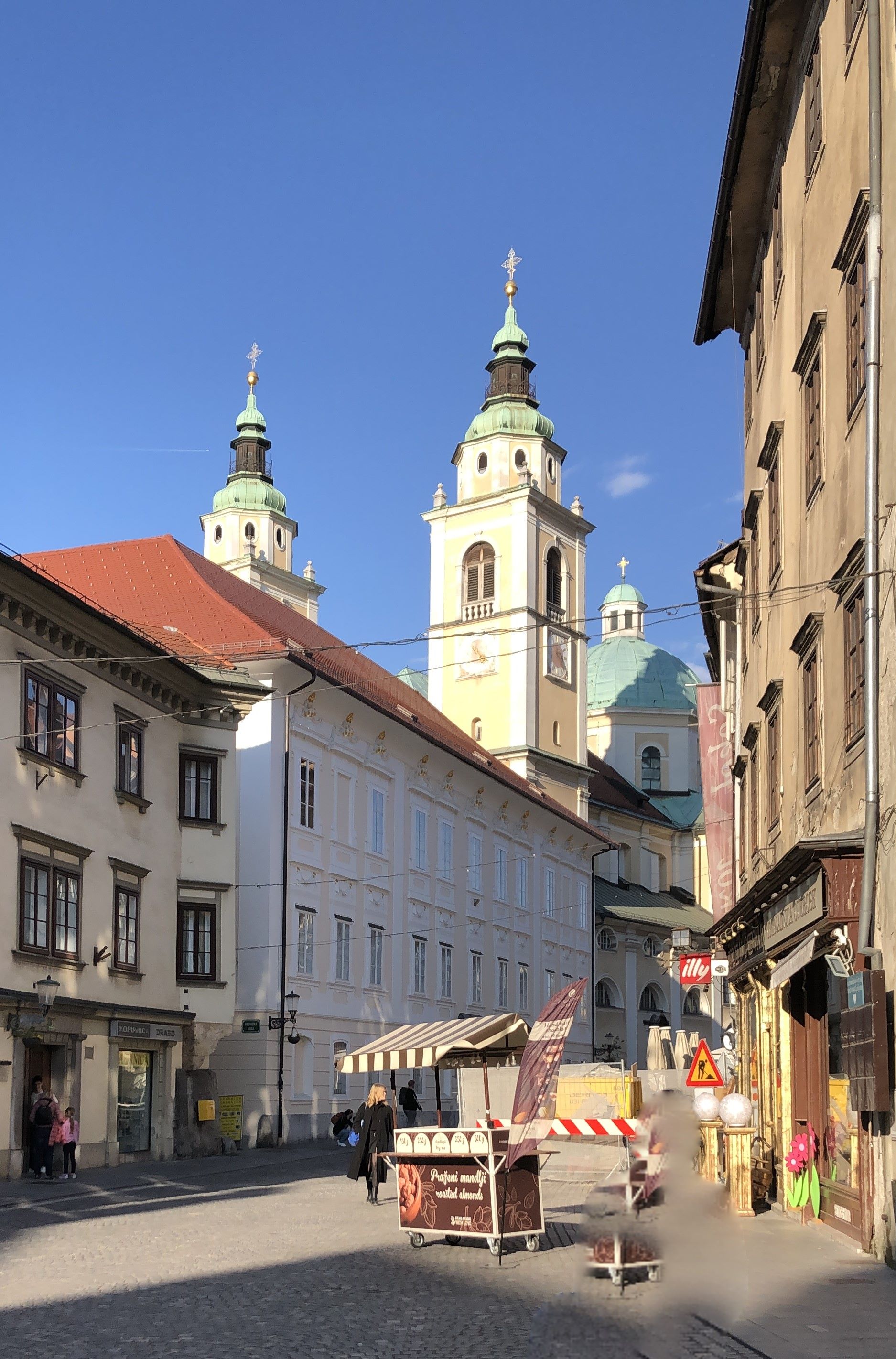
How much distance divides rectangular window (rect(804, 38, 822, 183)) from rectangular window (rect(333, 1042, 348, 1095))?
27040 millimetres

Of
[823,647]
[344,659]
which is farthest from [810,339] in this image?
[344,659]

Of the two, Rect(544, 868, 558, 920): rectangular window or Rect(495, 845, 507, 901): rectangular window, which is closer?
Rect(495, 845, 507, 901): rectangular window

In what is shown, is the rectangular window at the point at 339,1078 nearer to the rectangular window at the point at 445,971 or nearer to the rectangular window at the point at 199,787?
the rectangular window at the point at 445,971

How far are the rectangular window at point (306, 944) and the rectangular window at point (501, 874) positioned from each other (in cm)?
1576

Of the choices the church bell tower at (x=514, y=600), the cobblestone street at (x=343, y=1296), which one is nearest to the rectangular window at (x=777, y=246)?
the cobblestone street at (x=343, y=1296)

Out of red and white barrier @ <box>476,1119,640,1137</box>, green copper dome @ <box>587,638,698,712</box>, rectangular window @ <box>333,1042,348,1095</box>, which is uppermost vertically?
green copper dome @ <box>587,638,698,712</box>

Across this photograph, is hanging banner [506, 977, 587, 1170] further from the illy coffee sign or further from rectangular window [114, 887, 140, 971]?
rectangular window [114, 887, 140, 971]

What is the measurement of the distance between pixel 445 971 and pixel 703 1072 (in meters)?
30.6

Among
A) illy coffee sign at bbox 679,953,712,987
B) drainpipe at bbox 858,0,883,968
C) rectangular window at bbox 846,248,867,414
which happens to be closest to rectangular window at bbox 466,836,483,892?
illy coffee sign at bbox 679,953,712,987

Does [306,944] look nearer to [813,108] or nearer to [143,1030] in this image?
[143,1030]

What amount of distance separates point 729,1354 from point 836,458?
31.3ft

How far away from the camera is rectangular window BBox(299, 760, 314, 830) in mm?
40938

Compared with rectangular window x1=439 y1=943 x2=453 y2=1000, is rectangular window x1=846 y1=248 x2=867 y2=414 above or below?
above

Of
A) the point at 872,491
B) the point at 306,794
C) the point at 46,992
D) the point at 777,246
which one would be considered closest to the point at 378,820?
the point at 306,794
